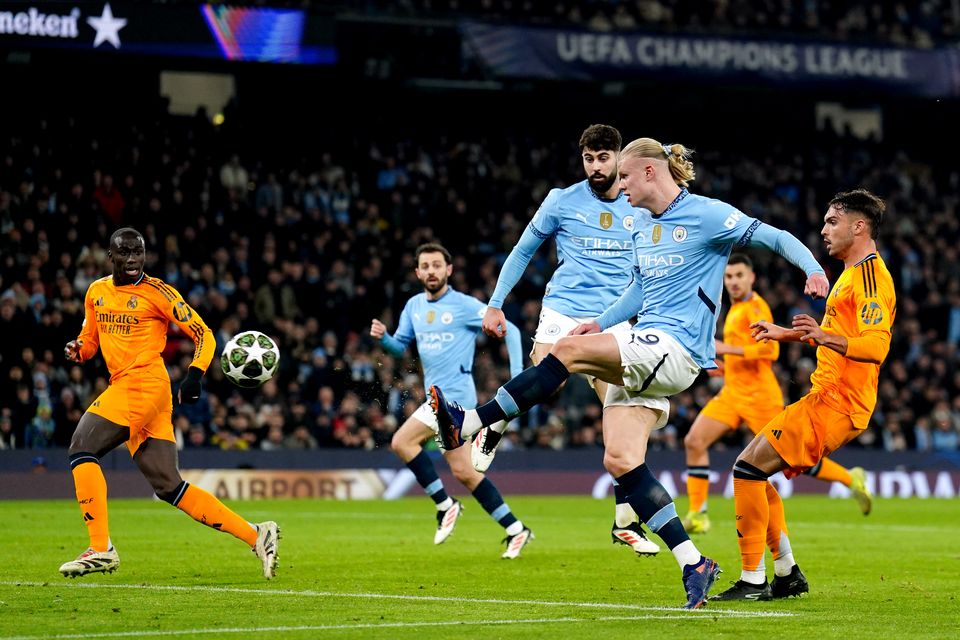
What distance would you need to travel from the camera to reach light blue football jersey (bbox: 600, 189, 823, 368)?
27.3 ft

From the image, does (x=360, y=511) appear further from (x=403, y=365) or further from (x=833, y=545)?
(x=833, y=545)

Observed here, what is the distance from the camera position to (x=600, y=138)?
10391 mm

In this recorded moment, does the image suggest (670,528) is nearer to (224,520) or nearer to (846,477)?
(224,520)

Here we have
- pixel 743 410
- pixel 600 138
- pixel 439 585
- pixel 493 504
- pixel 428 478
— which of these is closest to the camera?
pixel 439 585

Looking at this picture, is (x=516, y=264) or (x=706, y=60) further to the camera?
(x=706, y=60)

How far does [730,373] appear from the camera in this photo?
15.3m

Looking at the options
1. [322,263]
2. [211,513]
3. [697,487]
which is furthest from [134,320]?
[322,263]

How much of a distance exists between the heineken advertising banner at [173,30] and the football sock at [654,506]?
17.5 m

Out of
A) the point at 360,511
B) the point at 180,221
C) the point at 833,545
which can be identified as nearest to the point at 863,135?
the point at 180,221

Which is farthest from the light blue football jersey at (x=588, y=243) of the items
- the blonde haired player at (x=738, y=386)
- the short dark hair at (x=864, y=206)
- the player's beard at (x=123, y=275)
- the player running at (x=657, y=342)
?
the blonde haired player at (x=738, y=386)

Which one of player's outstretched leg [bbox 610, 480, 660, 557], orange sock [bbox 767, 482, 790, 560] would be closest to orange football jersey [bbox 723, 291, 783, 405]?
player's outstretched leg [bbox 610, 480, 660, 557]

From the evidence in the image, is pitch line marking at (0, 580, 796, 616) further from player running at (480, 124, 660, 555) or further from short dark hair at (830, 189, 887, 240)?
short dark hair at (830, 189, 887, 240)

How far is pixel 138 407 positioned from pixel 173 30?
15828 mm

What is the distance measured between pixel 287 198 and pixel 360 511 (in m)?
9.10
